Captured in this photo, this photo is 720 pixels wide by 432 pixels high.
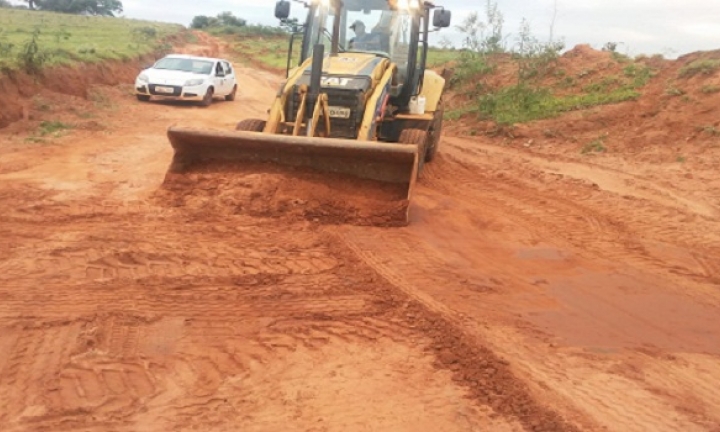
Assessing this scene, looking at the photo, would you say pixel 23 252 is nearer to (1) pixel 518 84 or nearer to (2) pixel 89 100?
(2) pixel 89 100

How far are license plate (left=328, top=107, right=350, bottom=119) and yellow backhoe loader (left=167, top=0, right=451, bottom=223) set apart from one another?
0.04 ft

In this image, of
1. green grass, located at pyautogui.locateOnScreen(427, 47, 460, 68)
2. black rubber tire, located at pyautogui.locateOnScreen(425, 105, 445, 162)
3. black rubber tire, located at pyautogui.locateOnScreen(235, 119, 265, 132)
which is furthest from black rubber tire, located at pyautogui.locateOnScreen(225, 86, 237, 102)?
black rubber tire, located at pyautogui.locateOnScreen(235, 119, 265, 132)

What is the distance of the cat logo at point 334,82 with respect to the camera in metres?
9.23

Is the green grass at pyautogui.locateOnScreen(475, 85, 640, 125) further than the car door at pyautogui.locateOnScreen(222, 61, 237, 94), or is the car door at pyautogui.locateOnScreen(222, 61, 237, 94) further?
the car door at pyautogui.locateOnScreen(222, 61, 237, 94)

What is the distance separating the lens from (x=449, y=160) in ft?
43.5

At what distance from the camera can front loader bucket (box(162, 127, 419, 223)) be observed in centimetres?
808

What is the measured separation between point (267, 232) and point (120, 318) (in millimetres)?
2406

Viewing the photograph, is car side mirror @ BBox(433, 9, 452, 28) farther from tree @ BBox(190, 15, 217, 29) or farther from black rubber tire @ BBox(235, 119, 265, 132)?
tree @ BBox(190, 15, 217, 29)

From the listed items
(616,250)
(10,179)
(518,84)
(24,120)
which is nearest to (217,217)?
(10,179)

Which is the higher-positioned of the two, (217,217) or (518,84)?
(518,84)

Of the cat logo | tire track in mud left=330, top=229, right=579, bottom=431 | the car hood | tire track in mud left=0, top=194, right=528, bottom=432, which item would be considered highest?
the cat logo

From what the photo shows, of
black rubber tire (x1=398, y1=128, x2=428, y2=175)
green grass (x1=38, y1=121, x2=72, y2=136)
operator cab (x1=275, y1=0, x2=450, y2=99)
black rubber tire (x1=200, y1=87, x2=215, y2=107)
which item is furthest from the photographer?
black rubber tire (x1=200, y1=87, x2=215, y2=107)

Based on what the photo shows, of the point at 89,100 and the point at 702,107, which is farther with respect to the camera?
the point at 89,100

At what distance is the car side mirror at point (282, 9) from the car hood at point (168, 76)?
11580 millimetres
